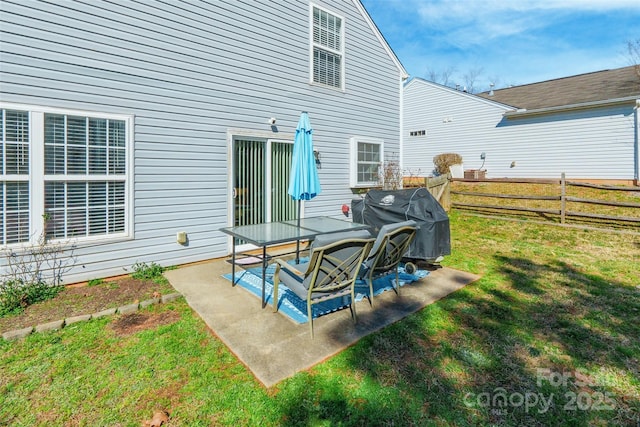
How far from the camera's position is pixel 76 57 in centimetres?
443

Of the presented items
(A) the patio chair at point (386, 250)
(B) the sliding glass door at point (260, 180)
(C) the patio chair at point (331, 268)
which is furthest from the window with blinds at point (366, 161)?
(C) the patio chair at point (331, 268)

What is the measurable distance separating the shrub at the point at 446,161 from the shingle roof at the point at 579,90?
343 centimetres

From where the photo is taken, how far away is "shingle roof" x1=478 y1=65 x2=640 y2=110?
12688 millimetres

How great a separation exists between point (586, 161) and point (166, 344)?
1617 cm

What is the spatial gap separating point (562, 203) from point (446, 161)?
847cm

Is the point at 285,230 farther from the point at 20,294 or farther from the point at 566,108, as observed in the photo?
the point at 566,108

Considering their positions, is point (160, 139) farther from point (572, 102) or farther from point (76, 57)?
point (572, 102)

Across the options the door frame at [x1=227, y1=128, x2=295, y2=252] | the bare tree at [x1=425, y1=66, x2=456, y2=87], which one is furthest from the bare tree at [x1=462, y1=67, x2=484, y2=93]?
the door frame at [x1=227, y1=128, x2=295, y2=252]

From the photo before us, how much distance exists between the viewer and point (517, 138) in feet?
48.3

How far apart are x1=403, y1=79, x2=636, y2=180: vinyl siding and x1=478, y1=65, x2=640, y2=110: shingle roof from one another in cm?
59

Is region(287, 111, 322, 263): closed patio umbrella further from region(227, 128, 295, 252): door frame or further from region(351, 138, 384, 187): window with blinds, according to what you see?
region(351, 138, 384, 187): window with blinds

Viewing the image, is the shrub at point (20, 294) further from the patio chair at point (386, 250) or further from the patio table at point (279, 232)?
the patio chair at point (386, 250)

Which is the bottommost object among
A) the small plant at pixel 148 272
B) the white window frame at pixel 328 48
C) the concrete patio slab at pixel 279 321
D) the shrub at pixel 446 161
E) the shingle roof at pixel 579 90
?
the concrete patio slab at pixel 279 321

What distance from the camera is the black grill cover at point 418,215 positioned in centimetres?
495
